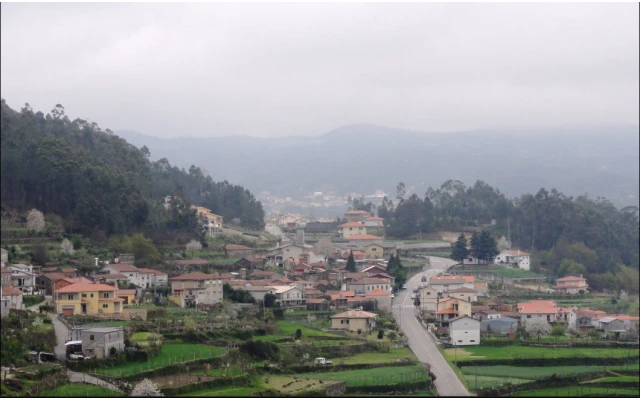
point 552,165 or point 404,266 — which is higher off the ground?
point 552,165

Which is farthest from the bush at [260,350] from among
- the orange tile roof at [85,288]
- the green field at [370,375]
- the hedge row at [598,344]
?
the hedge row at [598,344]

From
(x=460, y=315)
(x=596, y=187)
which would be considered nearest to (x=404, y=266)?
(x=460, y=315)

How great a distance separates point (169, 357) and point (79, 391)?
3546 mm

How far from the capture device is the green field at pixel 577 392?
26750 mm

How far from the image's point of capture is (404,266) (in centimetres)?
4172

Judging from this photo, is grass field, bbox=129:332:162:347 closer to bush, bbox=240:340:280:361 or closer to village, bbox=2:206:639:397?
village, bbox=2:206:639:397

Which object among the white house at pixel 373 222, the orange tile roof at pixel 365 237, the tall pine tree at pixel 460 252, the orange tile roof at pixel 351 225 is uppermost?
the white house at pixel 373 222

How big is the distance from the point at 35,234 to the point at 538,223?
24.1 metres

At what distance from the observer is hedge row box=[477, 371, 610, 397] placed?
85.6 feet

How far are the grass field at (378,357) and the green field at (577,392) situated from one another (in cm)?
322

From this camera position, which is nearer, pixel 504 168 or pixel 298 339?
pixel 298 339

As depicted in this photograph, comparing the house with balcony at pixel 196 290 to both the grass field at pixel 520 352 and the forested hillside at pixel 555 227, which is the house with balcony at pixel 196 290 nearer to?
the grass field at pixel 520 352

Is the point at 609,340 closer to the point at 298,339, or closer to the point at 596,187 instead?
the point at 298,339

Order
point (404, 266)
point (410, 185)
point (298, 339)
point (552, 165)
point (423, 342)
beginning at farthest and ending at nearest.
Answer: point (552, 165) < point (410, 185) < point (404, 266) < point (423, 342) < point (298, 339)
